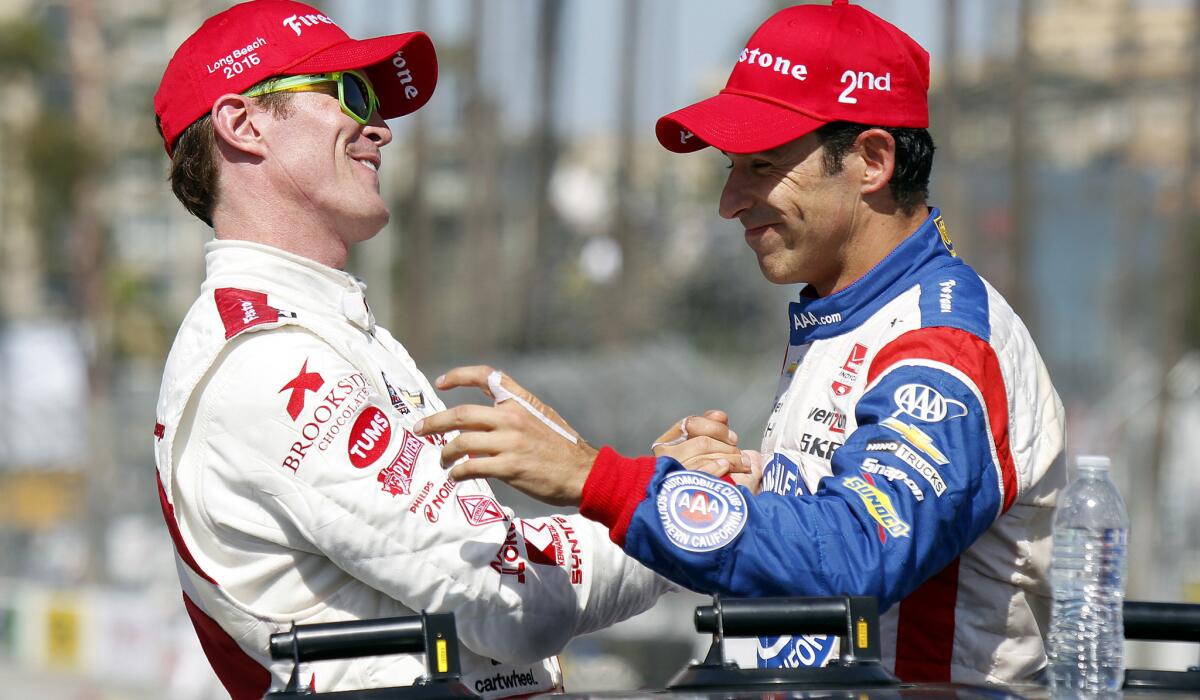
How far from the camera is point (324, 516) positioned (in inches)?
97.6

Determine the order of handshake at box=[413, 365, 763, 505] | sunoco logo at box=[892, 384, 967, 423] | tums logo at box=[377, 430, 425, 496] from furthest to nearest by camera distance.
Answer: tums logo at box=[377, 430, 425, 496], sunoco logo at box=[892, 384, 967, 423], handshake at box=[413, 365, 763, 505]

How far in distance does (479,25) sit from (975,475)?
402 inches

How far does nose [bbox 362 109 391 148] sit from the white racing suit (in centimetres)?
35

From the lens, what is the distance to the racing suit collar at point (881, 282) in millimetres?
2768

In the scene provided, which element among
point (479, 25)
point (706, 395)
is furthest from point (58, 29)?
point (706, 395)

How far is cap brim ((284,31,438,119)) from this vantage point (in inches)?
113

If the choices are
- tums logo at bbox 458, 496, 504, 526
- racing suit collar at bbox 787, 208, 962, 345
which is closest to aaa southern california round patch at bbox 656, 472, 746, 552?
tums logo at bbox 458, 496, 504, 526

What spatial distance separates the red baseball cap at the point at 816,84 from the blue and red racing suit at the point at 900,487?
0.87ft

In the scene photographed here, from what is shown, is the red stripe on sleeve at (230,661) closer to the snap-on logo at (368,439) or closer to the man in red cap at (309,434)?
the man in red cap at (309,434)

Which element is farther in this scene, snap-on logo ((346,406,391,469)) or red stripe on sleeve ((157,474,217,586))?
red stripe on sleeve ((157,474,217,586))

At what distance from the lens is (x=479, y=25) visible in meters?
12.1

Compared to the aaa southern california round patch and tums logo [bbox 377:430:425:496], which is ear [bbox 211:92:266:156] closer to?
tums logo [bbox 377:430:425:496]

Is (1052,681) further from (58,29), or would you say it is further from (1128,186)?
(58,29)

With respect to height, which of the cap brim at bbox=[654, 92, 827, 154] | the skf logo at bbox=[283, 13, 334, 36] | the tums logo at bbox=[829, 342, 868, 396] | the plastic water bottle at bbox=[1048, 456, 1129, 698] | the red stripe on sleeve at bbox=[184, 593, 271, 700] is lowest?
the red stripe on sleeve at bbox=[184, 593, 271, 700]
